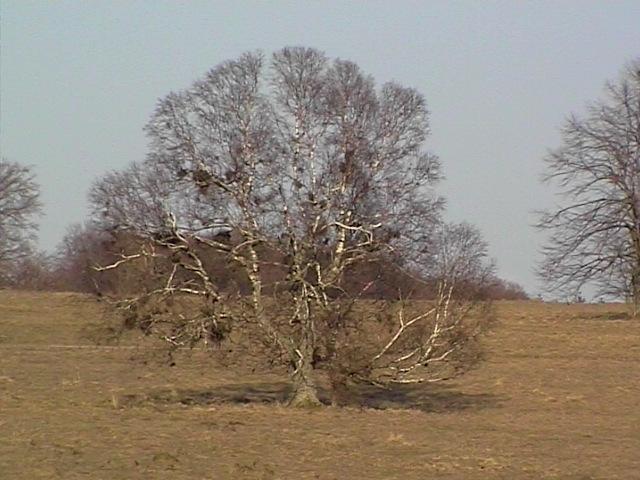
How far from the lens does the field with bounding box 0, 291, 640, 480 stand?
49.4ft

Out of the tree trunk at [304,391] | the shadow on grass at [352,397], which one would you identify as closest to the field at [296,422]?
A: the shadow on grass at [352,397]

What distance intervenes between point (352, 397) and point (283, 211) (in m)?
4.97

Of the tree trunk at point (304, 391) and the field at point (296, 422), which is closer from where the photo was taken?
the field at point (296, 422)

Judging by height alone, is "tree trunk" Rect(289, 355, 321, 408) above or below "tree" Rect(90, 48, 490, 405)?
below

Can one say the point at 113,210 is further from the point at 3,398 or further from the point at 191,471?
the point at 191,471

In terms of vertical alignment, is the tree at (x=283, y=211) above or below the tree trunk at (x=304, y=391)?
above

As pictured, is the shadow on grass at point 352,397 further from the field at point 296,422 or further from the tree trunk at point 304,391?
the tree trunk at point 304,391

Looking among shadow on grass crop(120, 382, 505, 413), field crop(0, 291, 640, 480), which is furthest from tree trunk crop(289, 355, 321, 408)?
shadow on grass crop(120, 382, 505, 413)

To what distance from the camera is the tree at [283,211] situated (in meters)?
21.4

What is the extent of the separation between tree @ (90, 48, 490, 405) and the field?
1.61m

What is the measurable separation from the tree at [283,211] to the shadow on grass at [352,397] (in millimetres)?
2340

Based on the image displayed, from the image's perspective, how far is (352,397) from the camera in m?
24.3

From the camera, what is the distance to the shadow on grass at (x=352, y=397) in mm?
24422

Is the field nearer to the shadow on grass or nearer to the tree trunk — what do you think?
the shadow on grass
